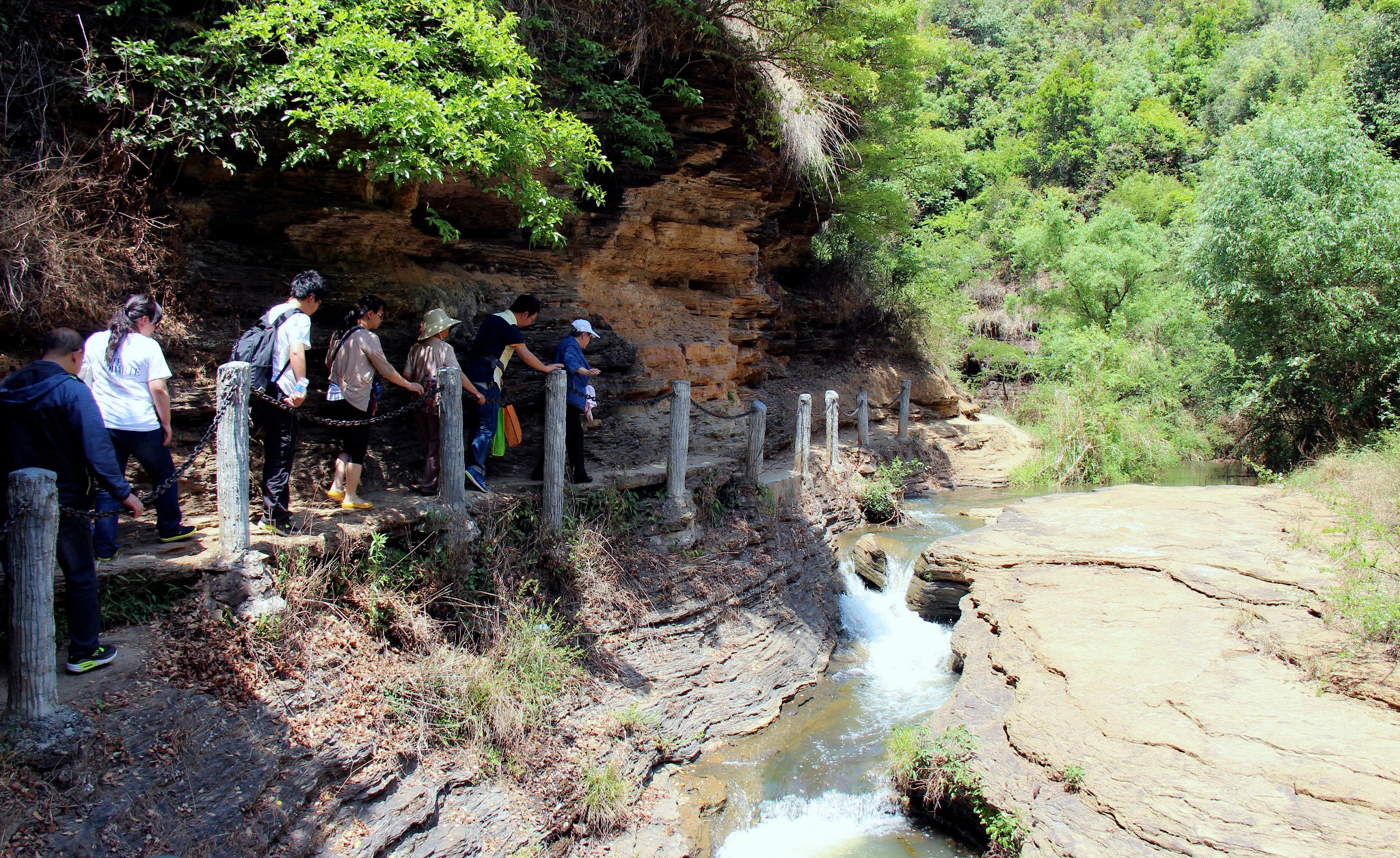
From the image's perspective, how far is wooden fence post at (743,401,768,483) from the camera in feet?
30.8

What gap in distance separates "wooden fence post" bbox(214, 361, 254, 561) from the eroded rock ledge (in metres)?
5.02

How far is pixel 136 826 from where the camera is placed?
348 centimetres

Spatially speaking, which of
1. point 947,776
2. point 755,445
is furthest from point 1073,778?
point 755,445

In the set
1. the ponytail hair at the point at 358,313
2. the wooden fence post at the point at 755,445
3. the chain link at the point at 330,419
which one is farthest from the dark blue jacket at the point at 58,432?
the wooden fence post at the point at 755,445

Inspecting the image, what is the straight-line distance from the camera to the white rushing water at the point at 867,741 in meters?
5.37

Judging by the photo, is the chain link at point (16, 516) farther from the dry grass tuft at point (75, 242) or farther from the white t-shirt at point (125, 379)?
the dry grass tuft at point (75, 242)

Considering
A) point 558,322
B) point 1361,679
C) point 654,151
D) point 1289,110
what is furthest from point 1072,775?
point 1289,110

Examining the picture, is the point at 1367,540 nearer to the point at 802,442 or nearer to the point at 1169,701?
the point at 1169,701

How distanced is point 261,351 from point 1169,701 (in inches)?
265

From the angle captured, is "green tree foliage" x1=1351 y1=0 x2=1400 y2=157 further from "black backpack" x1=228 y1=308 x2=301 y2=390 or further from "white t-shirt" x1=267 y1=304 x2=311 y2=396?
"black backpack" x1=228 y1=308 x2=301 y2=390

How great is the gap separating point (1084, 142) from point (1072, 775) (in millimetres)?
39936

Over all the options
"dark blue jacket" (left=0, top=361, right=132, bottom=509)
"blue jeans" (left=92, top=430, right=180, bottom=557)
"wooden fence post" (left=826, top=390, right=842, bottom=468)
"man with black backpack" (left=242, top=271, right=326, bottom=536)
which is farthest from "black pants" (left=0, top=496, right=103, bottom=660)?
"wooden fence post" (left=826, top=390, right=842, bottom=468)

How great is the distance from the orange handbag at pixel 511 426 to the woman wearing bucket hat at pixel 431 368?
497 millimetres

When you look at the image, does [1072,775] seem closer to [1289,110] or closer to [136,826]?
[136,826]
